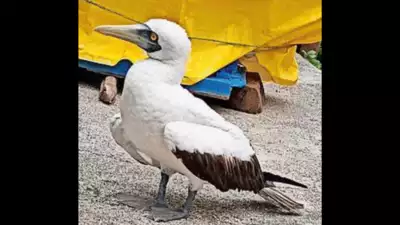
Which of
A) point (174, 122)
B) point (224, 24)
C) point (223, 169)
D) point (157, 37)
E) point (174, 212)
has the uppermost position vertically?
point (224, 24)

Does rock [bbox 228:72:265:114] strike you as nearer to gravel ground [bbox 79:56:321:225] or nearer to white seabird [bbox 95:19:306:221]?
gravel ground [bbox 79:56:321:225]

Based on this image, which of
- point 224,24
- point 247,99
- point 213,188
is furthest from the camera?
point 247,99

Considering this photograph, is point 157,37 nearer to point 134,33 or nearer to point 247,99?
point 134,33

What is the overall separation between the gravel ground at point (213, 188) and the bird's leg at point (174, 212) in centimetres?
3

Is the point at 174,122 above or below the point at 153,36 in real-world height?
below

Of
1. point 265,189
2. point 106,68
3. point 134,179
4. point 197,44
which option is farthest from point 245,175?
point 106,68

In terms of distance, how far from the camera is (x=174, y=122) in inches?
78.8

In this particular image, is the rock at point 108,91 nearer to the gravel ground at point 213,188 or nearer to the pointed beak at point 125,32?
the gravel ground at point 213,188

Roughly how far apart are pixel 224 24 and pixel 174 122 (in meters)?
1.30

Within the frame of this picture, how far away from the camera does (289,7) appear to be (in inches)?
129

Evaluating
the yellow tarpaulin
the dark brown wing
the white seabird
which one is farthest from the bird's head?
the yellow tarpaulin

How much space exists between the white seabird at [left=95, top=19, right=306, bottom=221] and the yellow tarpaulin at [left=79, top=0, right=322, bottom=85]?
115cm

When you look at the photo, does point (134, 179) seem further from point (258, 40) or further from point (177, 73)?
point (258, 40)

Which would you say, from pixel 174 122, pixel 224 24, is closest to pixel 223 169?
pixel 174 122
